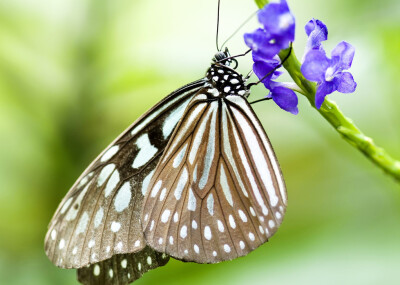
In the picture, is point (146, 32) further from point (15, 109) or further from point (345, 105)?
point (345, 105)

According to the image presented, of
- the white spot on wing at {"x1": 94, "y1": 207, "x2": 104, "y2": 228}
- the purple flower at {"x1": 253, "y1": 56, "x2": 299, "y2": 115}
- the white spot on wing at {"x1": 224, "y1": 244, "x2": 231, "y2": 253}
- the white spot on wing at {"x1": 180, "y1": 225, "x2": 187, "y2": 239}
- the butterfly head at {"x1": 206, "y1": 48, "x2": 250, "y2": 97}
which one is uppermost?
the butterfly head at {"x1": 206, "y1": 48, "x2": 250, "y2": 97}

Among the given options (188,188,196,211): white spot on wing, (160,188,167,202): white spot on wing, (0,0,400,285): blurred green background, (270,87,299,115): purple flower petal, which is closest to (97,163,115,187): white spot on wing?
(160,188,167,202): white spot on wing

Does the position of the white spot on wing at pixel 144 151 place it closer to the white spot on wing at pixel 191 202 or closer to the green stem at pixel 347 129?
the white spot on wing at pixel 191 202

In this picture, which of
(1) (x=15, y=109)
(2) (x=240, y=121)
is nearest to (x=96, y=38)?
(1) (x=15, y=109)

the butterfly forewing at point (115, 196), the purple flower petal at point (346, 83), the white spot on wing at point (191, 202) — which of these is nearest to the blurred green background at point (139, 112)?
the butterfly forewing at point (115, 196)

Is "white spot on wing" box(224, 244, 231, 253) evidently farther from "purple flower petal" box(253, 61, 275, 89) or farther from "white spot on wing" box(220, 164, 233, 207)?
"purple flower petal" box(253, 61, 275, 89)

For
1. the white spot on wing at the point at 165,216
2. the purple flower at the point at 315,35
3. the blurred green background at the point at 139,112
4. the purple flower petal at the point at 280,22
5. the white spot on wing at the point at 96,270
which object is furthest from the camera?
the blurred green background at the point at 139,112
